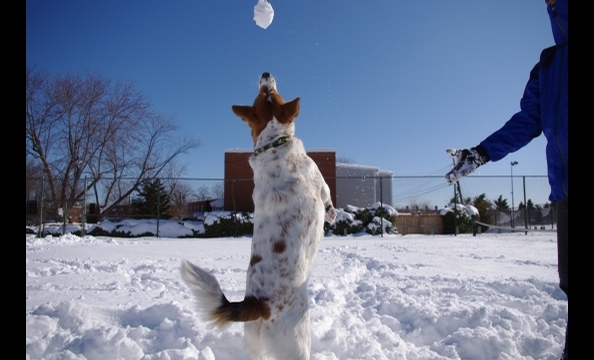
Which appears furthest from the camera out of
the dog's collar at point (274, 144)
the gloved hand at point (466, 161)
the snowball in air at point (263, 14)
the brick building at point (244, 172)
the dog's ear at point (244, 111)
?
the brick building at point (244, 172)

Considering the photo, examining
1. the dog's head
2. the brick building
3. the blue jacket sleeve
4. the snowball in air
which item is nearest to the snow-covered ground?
the blue jacket sleeve

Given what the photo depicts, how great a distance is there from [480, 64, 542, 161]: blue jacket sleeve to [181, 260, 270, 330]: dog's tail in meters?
1.48

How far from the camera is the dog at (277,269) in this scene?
1826 millimetres

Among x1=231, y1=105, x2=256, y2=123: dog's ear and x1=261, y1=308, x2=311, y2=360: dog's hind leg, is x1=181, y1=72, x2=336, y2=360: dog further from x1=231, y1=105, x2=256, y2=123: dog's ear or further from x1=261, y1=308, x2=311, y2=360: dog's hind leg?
x1=231, y1=105, x2=256, y2=123: dog's ear

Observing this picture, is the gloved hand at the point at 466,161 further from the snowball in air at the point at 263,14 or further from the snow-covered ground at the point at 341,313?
the snowball in air at the point at 263,14

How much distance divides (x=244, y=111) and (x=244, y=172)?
16.1 m

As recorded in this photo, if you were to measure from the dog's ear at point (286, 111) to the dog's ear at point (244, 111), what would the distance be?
0.18 m

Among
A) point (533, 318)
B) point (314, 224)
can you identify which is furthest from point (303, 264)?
point (533, 318)

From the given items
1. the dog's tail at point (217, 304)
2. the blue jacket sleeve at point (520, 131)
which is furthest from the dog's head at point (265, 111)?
the blue jacket sleeve at point (520, 131)

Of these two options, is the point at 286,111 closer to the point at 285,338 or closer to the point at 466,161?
the point at 466,161

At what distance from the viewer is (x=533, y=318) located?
9.91ft
